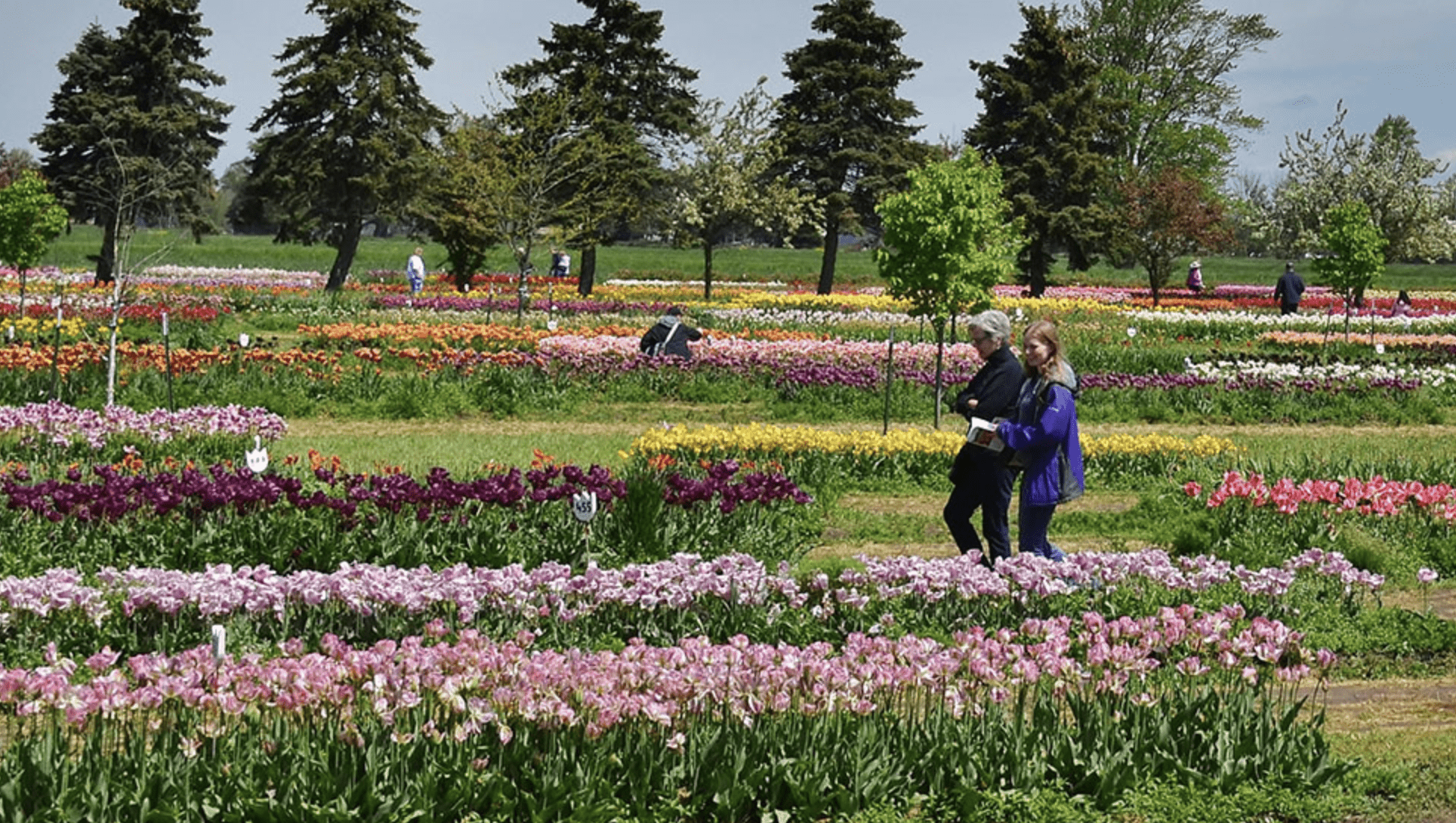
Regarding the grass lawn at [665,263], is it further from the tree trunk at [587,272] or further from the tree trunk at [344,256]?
the tree trunk at [344,256]

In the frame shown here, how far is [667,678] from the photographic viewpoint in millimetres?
5160

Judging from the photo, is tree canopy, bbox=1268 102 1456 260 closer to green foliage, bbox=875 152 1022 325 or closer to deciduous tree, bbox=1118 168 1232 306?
deciduous tree, bbox=1118 168 1232 306

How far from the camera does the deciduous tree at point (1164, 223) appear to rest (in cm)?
4025

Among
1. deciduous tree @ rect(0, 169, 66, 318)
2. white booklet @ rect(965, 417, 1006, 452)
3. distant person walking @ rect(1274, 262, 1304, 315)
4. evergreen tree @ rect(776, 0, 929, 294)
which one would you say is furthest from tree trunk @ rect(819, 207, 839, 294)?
white booklet @ rect(965, 417, 1006, 452)

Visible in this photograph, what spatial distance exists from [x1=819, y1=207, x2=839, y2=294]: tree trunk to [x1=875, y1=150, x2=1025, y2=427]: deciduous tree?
22946 millimetres

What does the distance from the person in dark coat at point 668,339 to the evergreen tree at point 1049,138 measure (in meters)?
23.3

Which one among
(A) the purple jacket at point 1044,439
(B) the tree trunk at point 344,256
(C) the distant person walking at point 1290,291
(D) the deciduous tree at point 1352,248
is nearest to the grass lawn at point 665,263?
(B) the tree trunk at point 344,256

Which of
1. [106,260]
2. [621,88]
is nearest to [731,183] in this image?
[621,88]

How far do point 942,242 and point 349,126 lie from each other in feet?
82.3

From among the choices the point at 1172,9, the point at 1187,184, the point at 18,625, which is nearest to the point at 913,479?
the point at 18,625

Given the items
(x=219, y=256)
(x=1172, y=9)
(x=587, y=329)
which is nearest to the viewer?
(x=587, y=329)

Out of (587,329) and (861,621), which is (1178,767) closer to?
(861,621)

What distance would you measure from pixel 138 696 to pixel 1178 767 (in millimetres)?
3859

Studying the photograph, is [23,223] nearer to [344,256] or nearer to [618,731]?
[344,256]
